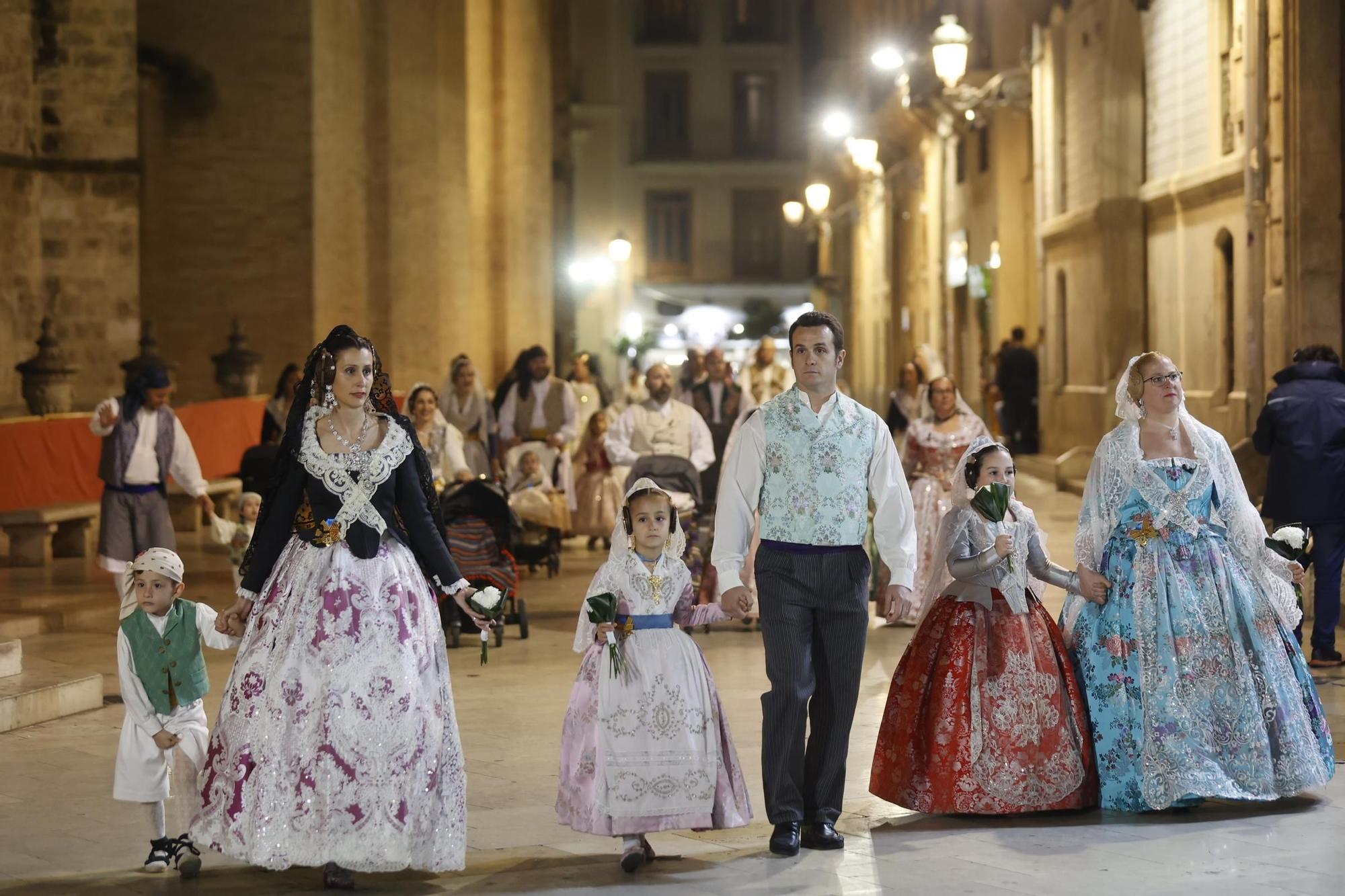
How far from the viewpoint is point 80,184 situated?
21891 mm

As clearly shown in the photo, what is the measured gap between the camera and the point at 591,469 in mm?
17781

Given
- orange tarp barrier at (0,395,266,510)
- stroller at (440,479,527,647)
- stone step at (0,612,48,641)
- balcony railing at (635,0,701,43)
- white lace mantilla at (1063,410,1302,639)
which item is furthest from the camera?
balcony railing at (635,0,701,43)

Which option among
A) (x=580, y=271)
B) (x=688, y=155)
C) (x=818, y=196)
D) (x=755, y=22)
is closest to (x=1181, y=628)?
(x=818, y=196)

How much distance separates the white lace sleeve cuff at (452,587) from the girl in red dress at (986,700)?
177 cm

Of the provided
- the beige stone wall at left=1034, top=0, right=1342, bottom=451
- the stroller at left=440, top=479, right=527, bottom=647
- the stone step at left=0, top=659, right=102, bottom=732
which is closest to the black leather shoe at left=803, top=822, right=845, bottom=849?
the stone step at left=0, top=659, right=102, bottom=732

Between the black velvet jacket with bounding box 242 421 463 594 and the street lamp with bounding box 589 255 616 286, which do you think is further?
the street lamp with bounding box 589 255 616 286

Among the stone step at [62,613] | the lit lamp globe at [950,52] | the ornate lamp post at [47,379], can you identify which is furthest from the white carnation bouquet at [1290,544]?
the ornate lamp post at [47,379]

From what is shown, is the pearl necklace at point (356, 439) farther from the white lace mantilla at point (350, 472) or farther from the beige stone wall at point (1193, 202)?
the beige stone wall at point (1193, 202)

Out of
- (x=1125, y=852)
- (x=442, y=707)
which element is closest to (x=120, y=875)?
(x=442, y=707)

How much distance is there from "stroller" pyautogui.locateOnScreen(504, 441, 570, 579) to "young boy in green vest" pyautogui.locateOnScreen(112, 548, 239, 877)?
278 inches

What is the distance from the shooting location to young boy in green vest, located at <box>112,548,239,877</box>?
6773 mm

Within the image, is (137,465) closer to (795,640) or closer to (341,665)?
(341,665)

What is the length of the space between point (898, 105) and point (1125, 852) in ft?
113

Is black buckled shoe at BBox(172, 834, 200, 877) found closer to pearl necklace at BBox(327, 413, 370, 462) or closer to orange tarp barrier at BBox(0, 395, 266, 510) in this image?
pearl necklace at BBox(327, 413, 370, 462)
